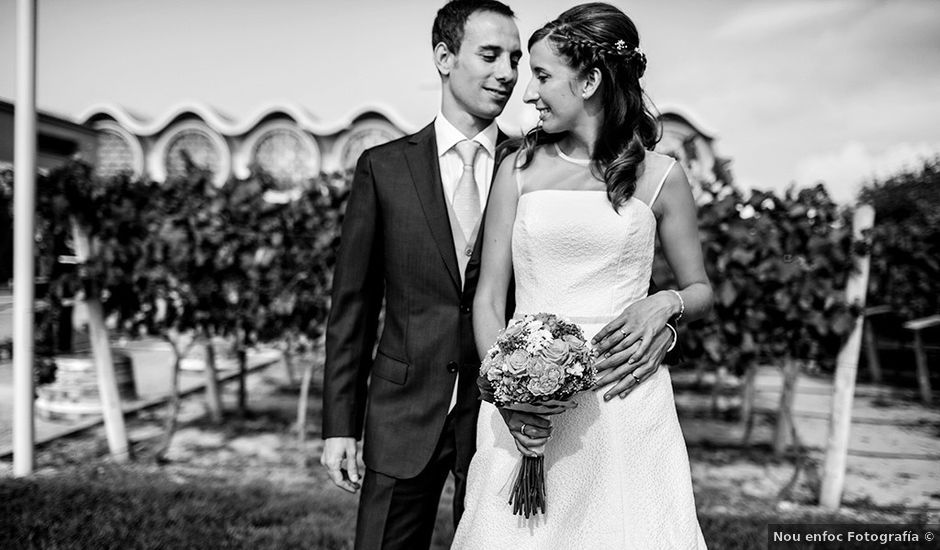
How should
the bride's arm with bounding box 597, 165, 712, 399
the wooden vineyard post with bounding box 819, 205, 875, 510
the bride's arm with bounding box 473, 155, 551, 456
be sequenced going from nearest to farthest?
the bride's arm with bounding box 597, 165, 712, 399 → the bride's arm with bounding box 473, 155, 551, 456 → the wooden vineyard post with bounding box 819, 205, 875, 510

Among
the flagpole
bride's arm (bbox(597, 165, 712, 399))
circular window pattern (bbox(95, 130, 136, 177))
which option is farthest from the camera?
circular window pattern (bbox(95, 130, 136, 177))

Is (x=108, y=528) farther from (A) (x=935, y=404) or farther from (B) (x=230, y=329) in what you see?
(A) (x=935, y=404)

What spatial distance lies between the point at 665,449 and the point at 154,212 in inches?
199

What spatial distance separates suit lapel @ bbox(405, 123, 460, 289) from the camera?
2.25 metres

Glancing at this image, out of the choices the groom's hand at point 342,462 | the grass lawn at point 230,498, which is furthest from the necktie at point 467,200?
the grass lawn at point 230,498

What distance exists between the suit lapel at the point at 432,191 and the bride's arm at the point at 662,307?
22.1 inches

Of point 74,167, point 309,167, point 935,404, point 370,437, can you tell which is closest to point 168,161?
point 309,167

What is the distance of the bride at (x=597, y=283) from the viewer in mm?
2053

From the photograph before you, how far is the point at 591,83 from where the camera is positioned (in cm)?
209

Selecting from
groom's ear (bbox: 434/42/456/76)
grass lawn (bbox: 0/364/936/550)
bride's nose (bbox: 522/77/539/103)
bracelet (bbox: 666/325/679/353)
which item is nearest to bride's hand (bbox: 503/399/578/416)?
bracelet (bbox: 666/325/679/353)

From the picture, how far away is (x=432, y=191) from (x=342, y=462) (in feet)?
3.19

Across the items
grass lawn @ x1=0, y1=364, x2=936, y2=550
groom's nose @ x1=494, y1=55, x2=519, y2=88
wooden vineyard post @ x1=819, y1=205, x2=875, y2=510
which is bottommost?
grass lawn @ x1=0, y1=364, x2=936, y2=550

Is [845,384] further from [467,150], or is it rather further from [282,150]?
[282,150]

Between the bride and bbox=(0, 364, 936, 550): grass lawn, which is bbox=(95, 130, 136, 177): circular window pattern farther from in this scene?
the bride
